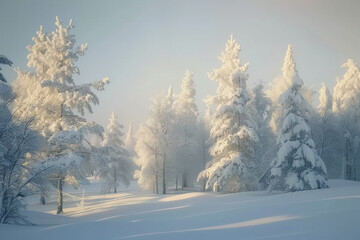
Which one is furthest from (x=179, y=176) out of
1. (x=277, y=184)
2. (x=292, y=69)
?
(x=292, y=69)

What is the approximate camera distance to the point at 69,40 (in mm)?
19531

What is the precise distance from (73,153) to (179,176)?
24.2 meters

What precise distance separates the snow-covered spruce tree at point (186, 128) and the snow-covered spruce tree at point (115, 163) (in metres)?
8.52

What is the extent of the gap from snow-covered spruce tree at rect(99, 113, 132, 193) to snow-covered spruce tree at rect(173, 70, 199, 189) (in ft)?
28.0

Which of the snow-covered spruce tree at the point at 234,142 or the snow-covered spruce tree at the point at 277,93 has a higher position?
the snow-covered spruce tree at the point at 277,93

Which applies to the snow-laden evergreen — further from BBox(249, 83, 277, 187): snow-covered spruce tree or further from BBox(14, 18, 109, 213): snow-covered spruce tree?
BBox(14, 18, 109, 213): snow-covered spruce tree

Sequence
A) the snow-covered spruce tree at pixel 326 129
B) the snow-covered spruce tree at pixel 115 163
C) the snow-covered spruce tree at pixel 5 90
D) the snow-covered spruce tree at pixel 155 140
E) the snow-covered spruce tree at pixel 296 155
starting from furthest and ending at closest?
the snow-covered spruce tree at pixel 115 163 < the snow-covered spruce tree at pixel 326 129 < the snow-covered spruce tree at pixel 155 140 < the snow-covered spruce tree at pixel 296 155 < the snow-covered spruce tree at pixel 5 90

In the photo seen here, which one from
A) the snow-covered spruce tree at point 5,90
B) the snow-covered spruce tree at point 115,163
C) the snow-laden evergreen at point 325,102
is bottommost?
the snow-covered spruce tree at point 115,163

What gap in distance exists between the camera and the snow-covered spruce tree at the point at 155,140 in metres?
29.9

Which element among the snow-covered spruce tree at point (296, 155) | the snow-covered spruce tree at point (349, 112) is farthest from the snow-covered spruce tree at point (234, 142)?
the snow-covered spruce tree at point (349, 112)

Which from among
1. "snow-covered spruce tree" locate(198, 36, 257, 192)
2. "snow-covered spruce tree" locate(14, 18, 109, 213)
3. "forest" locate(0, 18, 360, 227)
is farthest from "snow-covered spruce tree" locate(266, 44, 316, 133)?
"snow-covered spruce tree" locate(14, 18, 109, 213)

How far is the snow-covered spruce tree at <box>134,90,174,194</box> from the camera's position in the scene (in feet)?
98.0

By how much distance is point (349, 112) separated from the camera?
99.4 feet

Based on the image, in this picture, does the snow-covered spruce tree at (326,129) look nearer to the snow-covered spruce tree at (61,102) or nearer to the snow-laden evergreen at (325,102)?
the snow-laden evergreen at (325,102)
